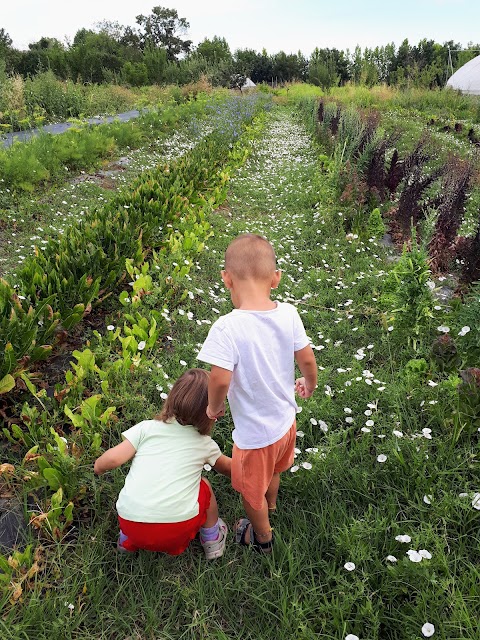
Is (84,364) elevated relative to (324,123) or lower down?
lower down

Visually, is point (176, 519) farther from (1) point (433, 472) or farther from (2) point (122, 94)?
(2) point (122, 94)

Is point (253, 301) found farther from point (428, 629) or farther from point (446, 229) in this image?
point (446, 229)

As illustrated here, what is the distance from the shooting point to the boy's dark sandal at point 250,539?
1.97 meters

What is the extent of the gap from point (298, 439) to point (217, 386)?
43.4 inches

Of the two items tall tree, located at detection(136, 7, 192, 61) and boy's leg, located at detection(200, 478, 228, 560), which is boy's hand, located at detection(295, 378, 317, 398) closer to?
boy's leg, located at detection(200, 478, 228, 560)

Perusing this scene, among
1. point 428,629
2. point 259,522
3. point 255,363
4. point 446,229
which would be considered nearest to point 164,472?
point 259,522

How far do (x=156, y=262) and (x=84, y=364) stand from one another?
1792mm

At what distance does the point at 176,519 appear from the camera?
5.87 feet

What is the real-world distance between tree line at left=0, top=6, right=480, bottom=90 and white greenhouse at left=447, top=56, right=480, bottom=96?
4.45 ft

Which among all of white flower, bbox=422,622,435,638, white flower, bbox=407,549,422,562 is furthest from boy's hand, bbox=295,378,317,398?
white flower, bbox=422,622,435,638

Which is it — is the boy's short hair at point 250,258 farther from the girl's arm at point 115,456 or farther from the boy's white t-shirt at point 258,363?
the girl's arm at point 115,456

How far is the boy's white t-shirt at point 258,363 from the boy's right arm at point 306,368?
0.04 meters

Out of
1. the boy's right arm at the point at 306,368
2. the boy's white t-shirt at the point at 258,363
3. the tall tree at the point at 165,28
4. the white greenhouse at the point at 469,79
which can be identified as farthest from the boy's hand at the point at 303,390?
the tall tree at the point at 165,28

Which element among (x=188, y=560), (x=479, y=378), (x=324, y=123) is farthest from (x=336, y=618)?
(x=324, y=123)
